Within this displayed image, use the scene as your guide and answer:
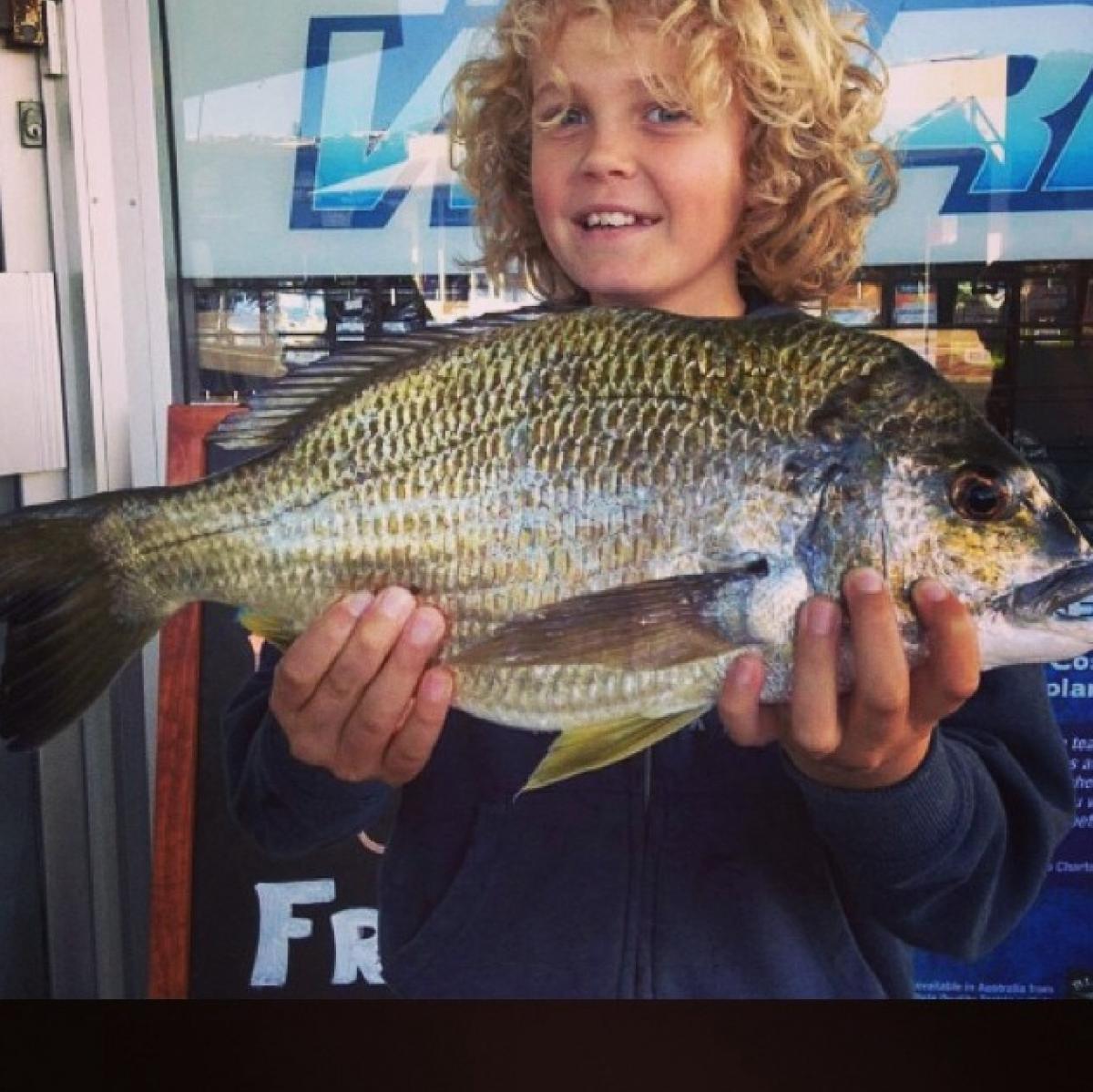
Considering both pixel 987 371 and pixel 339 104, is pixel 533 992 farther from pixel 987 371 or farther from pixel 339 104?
pixel 339 104

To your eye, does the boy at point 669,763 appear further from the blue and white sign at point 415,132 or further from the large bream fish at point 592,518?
the blue and white sign at point 415,132

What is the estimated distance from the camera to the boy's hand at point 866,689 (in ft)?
2.83

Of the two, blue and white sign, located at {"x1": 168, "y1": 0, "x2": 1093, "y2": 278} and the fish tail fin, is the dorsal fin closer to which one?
the fish tail fin

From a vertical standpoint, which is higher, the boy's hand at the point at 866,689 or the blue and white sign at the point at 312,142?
the blue and white sign at the point at 312,142

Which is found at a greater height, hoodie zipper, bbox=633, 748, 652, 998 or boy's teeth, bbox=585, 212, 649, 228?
boy's teeth, bbox=585, 212, 649, 228

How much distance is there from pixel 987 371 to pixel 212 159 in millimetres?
994

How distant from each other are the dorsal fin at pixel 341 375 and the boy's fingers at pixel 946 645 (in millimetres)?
353

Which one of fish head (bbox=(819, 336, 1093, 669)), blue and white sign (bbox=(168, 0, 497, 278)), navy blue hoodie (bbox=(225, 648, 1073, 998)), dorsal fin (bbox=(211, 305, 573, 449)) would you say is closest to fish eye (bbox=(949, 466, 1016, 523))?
fish head (bbox=(819, 336, 1093, 669))

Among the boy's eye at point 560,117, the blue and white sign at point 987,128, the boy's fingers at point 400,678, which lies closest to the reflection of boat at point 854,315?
the blue and white sign at point 987,128

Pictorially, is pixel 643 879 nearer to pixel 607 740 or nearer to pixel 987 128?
pixel 607 740

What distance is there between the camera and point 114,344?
152 centimetres

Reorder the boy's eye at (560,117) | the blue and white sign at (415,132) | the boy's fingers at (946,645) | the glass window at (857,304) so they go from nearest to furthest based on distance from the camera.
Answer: the boy's fingers at (946,645) → the boy's eye at (560,117) → the glass window at (857,304) → the blue and white sign at (415,132)

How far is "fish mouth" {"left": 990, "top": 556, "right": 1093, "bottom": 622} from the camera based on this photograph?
2.86 feet

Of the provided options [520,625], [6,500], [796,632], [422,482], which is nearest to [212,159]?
[6,500]
